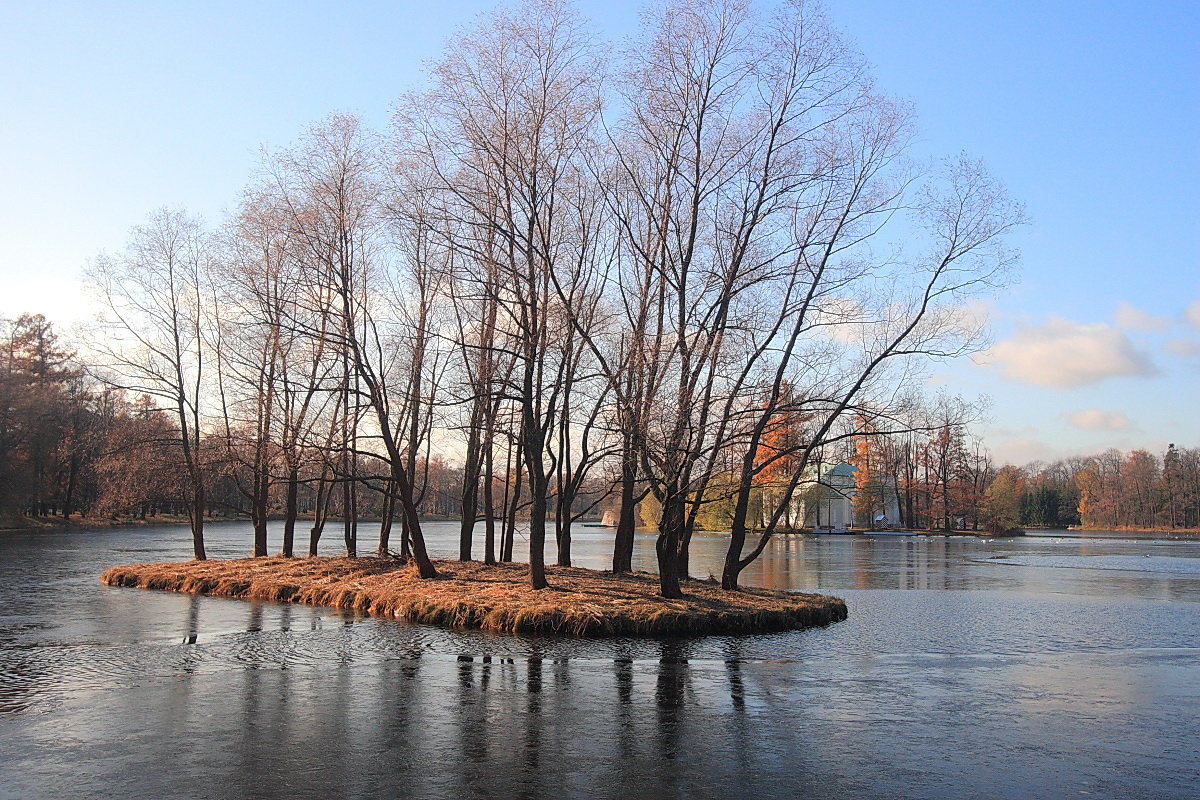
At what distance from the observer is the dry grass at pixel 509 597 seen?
1766 cm

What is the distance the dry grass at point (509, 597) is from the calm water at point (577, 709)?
72 cm

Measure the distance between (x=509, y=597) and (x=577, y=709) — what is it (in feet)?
25.0

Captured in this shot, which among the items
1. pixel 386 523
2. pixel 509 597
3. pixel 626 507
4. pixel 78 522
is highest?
pixel 626 507

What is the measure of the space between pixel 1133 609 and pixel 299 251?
81.3 feet

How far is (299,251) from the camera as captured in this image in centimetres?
2367

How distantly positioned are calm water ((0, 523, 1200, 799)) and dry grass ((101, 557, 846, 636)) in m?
0.72

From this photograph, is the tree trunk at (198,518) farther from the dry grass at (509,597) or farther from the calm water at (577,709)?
the calm water at (577,709)

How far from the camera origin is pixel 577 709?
11.6 m

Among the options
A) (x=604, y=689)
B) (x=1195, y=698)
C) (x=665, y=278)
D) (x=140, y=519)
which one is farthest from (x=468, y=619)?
(x=140, y=519)

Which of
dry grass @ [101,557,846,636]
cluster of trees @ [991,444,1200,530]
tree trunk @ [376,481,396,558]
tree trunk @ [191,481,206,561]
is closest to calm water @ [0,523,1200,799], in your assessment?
dry grass @ [101,557,846,636]

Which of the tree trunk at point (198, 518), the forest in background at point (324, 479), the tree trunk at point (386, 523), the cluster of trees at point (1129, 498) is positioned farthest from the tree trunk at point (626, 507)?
the cluster of trees at point (1129, 498)

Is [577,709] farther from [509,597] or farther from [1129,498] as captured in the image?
[1129,498]

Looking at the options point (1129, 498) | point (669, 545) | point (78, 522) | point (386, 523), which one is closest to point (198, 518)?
point (386, 523)

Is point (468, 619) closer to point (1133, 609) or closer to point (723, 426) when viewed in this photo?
point (723, 426)
